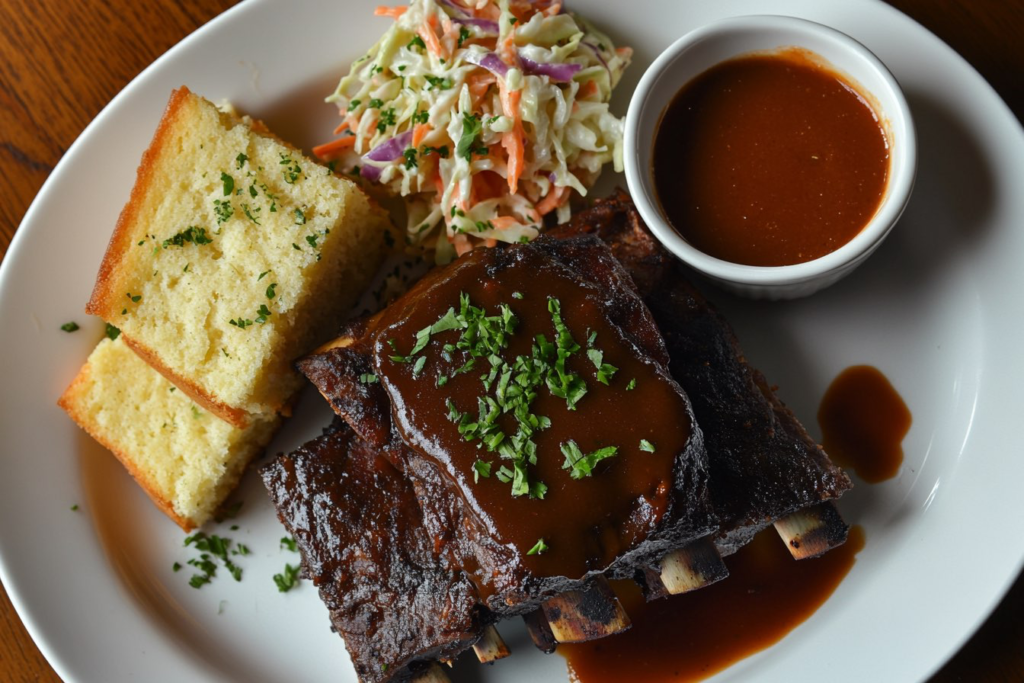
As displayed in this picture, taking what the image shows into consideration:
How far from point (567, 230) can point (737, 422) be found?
1125 mm

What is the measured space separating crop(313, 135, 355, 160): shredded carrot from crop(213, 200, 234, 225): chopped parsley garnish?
0.55 metres

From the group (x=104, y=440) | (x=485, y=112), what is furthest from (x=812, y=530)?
(x=104, y=440)

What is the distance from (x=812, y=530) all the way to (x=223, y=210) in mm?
2982

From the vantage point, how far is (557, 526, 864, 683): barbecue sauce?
12.2 ft

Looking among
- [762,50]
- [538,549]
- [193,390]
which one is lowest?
[538,549]

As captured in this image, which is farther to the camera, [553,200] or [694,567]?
→ [553,200]

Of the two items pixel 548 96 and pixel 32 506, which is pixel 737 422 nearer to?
pixel 548 96

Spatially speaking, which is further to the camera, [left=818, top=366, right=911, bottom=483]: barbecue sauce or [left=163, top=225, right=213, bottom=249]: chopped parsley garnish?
[left=818, top=366, right=911, bottom=483]: barbecue sauce

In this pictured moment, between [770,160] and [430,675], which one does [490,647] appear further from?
[770,160]

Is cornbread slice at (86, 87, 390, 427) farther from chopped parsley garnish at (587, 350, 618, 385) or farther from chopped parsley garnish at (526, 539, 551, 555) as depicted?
chopped parsley garnish at (526, 539, 551, 555)

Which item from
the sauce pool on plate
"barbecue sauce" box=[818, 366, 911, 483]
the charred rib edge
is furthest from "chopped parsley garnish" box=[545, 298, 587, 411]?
"barbecue sauce" box=[818, 366, 911, 483]

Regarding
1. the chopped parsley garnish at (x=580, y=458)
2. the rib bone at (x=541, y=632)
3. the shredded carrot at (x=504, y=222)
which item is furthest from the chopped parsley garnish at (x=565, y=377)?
the rib bone at (x=541, y=632)

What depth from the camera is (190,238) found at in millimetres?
3678

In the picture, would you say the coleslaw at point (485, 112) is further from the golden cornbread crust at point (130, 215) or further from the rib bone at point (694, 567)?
the rib bone at point (694, 567)
